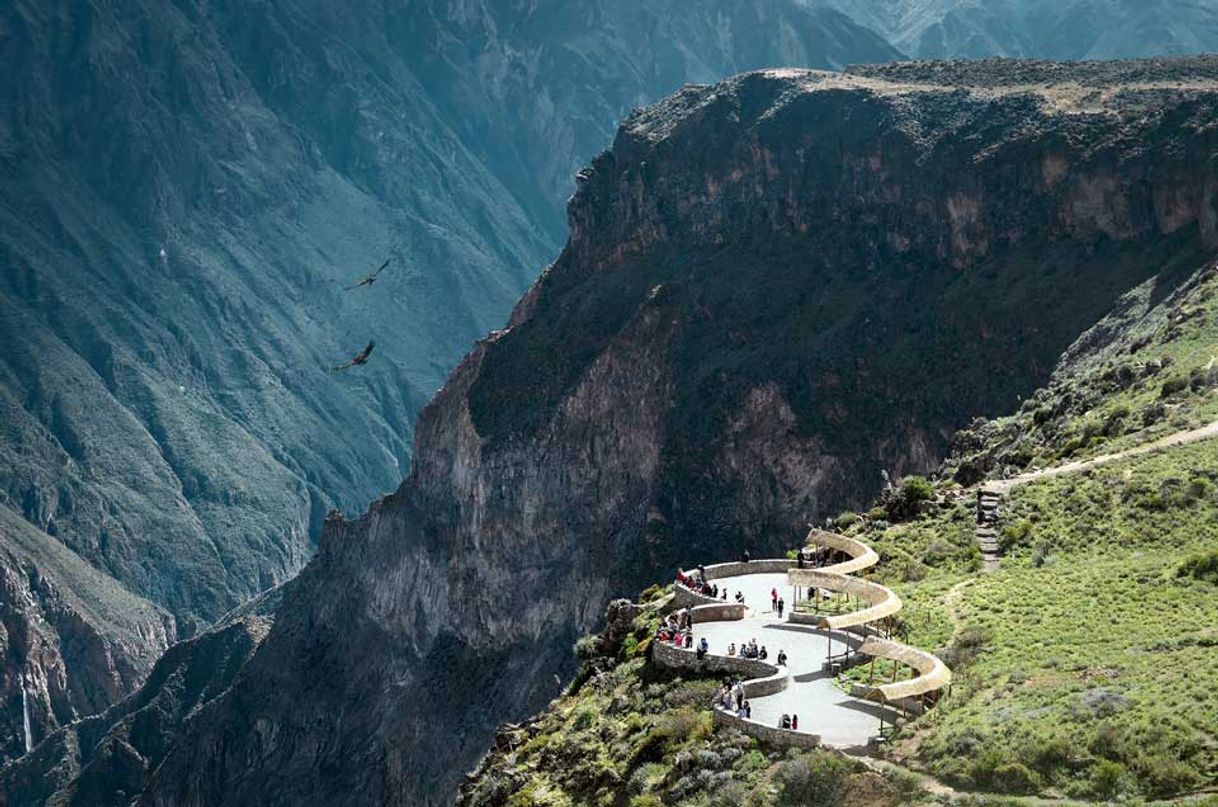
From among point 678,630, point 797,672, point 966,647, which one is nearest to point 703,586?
point 678,630

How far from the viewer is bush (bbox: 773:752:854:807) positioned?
5275 centimetres

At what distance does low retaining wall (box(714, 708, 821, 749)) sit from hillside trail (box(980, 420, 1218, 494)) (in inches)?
1001

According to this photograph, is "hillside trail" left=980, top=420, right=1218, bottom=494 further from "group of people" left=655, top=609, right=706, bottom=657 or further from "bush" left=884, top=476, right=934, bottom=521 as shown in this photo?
"group of people" left=655, top=609, right=706, bottom=657

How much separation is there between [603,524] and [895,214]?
31.2 metres

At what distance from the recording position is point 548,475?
17112 cm

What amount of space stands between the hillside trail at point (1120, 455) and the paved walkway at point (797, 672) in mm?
10844

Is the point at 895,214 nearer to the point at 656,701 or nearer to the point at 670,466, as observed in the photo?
the point at 670,466

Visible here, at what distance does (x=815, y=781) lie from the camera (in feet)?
174

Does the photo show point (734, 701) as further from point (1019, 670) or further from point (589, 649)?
point (589, 649)

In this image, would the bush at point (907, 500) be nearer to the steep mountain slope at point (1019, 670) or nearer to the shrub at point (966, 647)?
the steep mountain slope at point (1019, 670)

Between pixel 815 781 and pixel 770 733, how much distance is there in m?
3.64

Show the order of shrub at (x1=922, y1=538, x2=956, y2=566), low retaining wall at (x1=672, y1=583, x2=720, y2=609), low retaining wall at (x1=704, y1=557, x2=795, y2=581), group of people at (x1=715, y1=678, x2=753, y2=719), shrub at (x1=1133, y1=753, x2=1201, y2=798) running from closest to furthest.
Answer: shrub at (x1=1133, y1=753, x2=1201, y2=798) < group of people at (x1=715, y1=678, x2=753, y2=719) < low retaining wall at (x1=672, y1=583, x2=720, y2=609) < shrub at (x1=922, y1=538, x2=956, y2=566) < low retaining wall at (x1=704, y1=557, x2=795, y2=581)

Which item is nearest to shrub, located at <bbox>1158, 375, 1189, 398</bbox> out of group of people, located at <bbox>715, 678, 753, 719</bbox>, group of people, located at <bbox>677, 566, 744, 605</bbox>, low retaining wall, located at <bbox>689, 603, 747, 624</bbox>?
group of people, located at <bbox>677, 566, 744, 605</bbox>

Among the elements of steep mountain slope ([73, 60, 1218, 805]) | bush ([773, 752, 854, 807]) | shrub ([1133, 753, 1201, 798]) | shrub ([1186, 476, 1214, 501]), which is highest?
steep mountain slope ([73, 60, 1218, 805])
